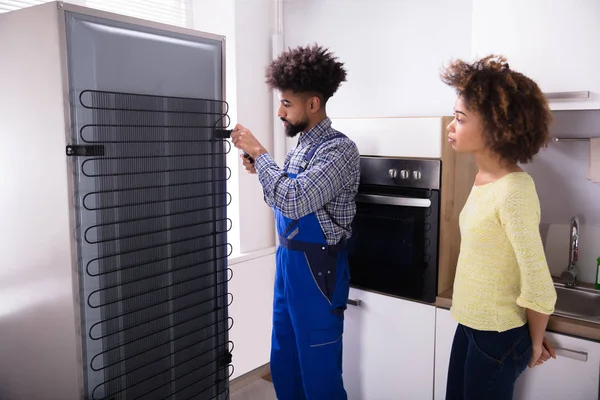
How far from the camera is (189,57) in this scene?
63.0 inches

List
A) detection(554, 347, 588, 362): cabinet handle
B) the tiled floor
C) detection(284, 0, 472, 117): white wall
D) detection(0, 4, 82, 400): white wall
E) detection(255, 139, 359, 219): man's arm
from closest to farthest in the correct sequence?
detection(0, 4, 82, 400): white wall
detection(554, 347, 588, 362): cabinet handle
detection(255, 139, 359, 219): man's arm
detection(284, 0, 472, 117): white wall
the tiled floor

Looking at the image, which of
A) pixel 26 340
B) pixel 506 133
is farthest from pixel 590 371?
pixel 26 340

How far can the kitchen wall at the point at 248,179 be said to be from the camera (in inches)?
107

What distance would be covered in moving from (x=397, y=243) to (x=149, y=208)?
99 centimetres

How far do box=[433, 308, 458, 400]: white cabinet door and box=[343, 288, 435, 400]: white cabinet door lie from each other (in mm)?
21

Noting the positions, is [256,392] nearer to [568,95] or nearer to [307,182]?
[307,182]

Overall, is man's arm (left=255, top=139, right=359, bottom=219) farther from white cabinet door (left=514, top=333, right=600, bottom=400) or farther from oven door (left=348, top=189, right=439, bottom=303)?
white cabinet door (left=514, top=333, right=600, bottom=400)

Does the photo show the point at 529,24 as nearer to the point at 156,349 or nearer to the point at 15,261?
the point at 156,349

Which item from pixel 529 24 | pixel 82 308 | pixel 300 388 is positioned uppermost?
pixel 529 24

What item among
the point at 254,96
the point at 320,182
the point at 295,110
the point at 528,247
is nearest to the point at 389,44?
the point at 254,96

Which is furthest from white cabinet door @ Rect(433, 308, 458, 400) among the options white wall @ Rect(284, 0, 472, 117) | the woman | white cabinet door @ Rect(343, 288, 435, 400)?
white wall @ Rect(284, 0, 472, 117)

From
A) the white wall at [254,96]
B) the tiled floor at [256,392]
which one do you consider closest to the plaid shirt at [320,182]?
the white wall at [254,96]

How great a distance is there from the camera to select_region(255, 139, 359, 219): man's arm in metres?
1.80

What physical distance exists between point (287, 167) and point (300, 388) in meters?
0.83
